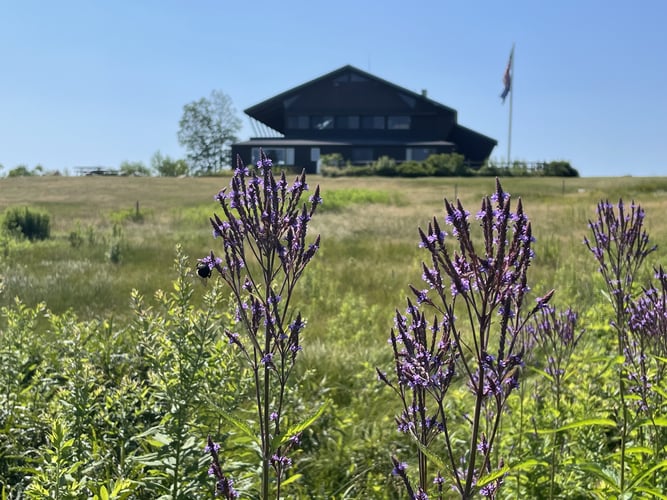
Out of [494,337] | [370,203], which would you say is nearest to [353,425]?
[494,337]

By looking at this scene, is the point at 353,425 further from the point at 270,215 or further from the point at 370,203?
the point at 370,203

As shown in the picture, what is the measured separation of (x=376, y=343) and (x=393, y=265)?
6.74 meters

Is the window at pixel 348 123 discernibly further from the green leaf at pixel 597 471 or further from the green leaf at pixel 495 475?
the green leaf at pixel 495 475

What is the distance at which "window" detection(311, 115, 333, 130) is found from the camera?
6775 centimetres

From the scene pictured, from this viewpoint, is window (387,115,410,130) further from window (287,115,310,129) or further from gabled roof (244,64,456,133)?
window (287,115,310,129)

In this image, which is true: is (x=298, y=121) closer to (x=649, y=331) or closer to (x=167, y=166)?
(x=167, y=166)

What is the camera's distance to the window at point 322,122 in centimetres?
6775

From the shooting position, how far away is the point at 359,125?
2667 inches

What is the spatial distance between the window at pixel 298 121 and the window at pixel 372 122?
6499 mm

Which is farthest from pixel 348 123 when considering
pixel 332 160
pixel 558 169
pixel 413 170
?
pixel 558 169

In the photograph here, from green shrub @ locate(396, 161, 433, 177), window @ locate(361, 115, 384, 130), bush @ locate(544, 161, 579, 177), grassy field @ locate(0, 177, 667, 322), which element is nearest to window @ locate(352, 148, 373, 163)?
window @ locate(361, 115, 384, 130)

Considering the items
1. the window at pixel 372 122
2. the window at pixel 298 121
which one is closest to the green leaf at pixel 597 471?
the window at pixel 372 122

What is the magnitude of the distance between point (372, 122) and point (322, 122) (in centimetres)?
577

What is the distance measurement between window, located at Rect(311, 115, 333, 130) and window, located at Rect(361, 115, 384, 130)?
3774 millimetres
